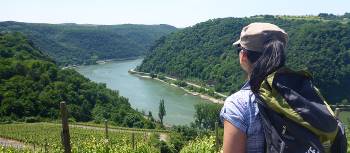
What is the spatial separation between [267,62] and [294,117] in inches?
9.5

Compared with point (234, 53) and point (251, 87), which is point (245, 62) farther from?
point (234, 53)

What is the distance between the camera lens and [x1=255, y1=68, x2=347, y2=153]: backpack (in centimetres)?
174

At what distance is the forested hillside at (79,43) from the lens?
120m

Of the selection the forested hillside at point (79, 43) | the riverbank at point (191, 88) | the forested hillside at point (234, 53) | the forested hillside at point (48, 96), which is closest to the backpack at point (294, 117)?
the forested hillside at point (48, 96)

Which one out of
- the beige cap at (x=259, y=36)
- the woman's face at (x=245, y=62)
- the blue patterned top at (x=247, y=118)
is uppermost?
the beige cap at (x=259, y=36)

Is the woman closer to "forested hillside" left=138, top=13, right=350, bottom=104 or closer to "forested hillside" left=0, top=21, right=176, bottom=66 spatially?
"forested hillside" left=138, top=13, right=350, bottom=104

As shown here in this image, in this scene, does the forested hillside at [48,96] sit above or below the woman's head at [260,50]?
below

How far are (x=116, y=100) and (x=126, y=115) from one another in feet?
21.4

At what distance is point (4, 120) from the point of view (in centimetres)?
4619

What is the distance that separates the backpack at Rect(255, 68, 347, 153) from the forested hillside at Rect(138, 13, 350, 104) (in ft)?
165

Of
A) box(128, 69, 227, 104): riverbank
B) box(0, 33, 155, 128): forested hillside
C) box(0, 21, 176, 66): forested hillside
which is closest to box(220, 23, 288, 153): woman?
box(0, 33, 155, 128): forested hillside

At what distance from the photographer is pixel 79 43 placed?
139250 mm

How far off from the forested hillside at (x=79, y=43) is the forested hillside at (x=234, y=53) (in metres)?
20.6

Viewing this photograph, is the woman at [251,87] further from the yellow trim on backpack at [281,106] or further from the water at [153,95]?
the water at [153,95]
